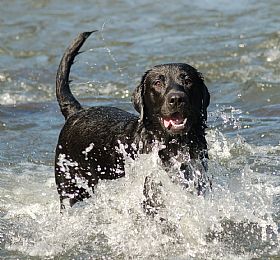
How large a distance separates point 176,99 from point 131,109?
4465mm

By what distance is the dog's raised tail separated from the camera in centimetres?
800

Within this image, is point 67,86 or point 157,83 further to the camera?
point 67,86

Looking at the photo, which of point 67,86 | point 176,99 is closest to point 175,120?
point 176,99

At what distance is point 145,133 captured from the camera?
6738 millimetres

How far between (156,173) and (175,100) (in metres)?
0.60

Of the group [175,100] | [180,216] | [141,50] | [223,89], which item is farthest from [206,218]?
[141,50]

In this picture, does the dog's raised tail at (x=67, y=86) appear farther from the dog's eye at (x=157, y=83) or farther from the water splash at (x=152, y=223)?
the dog's eye at (x=157, y=83)

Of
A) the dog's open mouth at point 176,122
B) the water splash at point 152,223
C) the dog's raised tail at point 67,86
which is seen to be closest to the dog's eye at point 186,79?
the dog's open mouth at point 176,122

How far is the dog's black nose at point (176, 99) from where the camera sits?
642cm

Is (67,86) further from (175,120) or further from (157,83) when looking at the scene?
(175,120)

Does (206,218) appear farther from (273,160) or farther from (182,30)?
(182,30)

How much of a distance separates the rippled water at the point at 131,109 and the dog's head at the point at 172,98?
1.16ft

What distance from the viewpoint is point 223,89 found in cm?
1188

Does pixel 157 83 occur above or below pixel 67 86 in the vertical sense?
above
